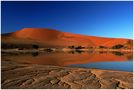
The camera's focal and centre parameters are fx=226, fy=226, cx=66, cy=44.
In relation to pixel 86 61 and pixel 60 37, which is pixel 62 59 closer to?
pixel 86 61

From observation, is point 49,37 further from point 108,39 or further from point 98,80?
point 98,80

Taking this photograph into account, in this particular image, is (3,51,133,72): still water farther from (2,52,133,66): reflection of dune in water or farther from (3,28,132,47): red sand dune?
(3,28,132,47): red sand dune

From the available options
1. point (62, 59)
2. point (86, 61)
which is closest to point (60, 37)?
Answer: point (62, 59)

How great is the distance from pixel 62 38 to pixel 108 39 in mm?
14991

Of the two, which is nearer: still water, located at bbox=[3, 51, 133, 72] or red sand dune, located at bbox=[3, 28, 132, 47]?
still water, located at bbox=[3, 51, 133, 72]

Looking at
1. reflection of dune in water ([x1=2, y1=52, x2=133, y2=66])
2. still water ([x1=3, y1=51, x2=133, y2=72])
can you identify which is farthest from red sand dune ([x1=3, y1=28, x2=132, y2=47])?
still water ([x1=3, y1=51, x2=133, y2=72])

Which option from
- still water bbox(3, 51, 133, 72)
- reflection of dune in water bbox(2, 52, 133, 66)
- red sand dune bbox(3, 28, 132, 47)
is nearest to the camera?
still water bbox(3, 51, 133, 72)

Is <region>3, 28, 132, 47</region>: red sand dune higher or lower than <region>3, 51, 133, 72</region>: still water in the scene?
higher

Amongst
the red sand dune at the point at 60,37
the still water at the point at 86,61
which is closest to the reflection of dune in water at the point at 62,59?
the still water at the point at 86,61

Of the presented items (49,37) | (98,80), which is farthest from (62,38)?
(98,80)

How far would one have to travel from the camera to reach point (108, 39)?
72.4 meters

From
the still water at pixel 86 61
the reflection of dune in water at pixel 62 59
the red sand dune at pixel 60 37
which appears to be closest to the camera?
the still water at pixel 86 61

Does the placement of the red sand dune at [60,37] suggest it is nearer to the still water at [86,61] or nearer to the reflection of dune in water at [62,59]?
the reflection of dune in water at [62,59]

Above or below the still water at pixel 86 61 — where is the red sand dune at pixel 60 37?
above
